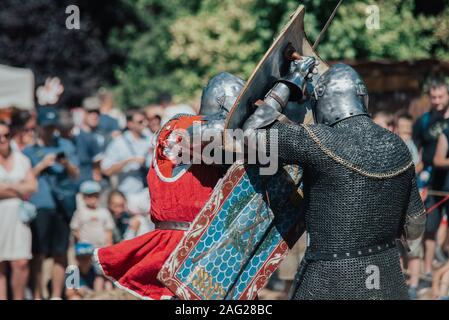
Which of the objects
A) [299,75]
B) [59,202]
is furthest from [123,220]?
[299,75]

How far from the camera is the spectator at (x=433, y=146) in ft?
30.3

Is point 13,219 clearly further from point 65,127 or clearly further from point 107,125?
point 107,125

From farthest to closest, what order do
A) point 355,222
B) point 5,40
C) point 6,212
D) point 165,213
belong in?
point 5,40 → point 6,212 → point 165,213 → point 355,222

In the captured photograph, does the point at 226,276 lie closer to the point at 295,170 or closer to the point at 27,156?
the point at 295,170

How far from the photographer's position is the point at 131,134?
10.3 metres

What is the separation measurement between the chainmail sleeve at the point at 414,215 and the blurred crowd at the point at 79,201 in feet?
9.00

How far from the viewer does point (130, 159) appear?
10.1 meters

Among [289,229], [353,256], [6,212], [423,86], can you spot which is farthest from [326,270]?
[423,86]

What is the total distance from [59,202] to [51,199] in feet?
0.66

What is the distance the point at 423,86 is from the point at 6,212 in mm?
4847

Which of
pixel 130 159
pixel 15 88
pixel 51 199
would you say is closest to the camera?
pixel 51 199

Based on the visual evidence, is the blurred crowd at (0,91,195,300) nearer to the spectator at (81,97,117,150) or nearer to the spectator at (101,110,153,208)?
the spectator at (101,110,153,208)

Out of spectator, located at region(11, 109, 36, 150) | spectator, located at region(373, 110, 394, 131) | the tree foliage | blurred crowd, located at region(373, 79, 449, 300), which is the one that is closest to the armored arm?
blurred crowd, located at region(373, 79, 449, 300)

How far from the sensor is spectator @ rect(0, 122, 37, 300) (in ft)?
28.0
